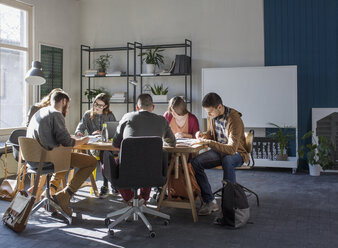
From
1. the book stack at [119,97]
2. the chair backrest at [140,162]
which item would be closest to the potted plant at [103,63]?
the book stack at [119,97]

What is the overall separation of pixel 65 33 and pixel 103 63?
2.79ft

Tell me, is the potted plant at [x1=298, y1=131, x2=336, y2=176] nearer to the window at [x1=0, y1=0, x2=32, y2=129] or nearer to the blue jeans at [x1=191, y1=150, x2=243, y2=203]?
the blue jeans at [x1=191, y1=150, x2=243, y2=203]

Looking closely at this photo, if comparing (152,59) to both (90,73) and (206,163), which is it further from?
(206,163)

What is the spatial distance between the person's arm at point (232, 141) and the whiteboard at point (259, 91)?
2.46 meters

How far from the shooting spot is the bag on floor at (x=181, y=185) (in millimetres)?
4055

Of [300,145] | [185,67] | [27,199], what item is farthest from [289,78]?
[27,199]

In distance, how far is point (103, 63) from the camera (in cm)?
710

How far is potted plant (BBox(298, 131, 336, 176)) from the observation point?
5.69 m

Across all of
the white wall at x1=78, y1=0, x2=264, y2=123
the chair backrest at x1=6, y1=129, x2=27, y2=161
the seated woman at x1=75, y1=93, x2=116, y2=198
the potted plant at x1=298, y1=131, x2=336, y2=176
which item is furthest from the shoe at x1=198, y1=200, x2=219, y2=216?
the white wall at x1=78, y1=0, x2=264, y2=123

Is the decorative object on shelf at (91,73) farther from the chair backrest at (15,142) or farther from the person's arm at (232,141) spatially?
the person's arm at (232,141)

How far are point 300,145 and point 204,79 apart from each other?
187 cm

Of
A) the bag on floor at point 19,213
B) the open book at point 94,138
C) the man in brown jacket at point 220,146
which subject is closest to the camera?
the bag on floor at point 19,213

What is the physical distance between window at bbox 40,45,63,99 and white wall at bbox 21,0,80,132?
0.10 metres

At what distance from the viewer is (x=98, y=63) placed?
7.16 m
